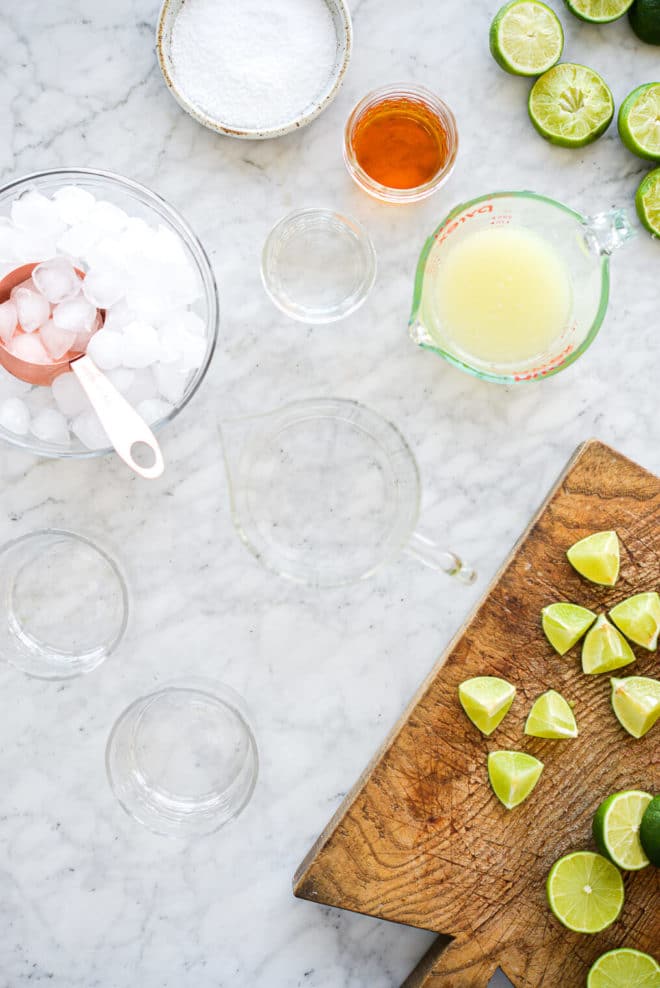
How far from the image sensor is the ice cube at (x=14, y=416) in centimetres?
148

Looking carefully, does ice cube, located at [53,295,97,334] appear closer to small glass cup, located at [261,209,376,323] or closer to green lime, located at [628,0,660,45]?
small glass cup, located at [261,209,376,323]

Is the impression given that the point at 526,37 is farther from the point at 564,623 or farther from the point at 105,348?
the point at 564,623

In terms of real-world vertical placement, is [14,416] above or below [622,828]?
above

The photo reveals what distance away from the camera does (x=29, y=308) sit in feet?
4.50

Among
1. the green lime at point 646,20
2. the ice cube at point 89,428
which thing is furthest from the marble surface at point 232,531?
the ice cube at point 89,428

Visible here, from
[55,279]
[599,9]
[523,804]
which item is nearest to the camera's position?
[55,279]

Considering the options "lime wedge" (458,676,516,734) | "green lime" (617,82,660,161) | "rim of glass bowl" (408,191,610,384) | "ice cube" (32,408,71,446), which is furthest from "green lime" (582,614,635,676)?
"ice cube" (32,408,71,446)

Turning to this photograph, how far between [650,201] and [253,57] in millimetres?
766

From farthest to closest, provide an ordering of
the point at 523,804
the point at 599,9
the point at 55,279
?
the point at 599,9
the point at 523,804
the point at 55,279

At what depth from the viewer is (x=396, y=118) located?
1.58m

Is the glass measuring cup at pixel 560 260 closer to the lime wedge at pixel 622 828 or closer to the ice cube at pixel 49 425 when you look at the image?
the ice cube at pixel 49 425

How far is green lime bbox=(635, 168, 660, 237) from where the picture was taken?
157cm

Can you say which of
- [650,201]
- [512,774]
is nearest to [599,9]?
[650,201]

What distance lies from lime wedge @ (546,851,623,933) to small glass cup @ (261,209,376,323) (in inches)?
41.2
